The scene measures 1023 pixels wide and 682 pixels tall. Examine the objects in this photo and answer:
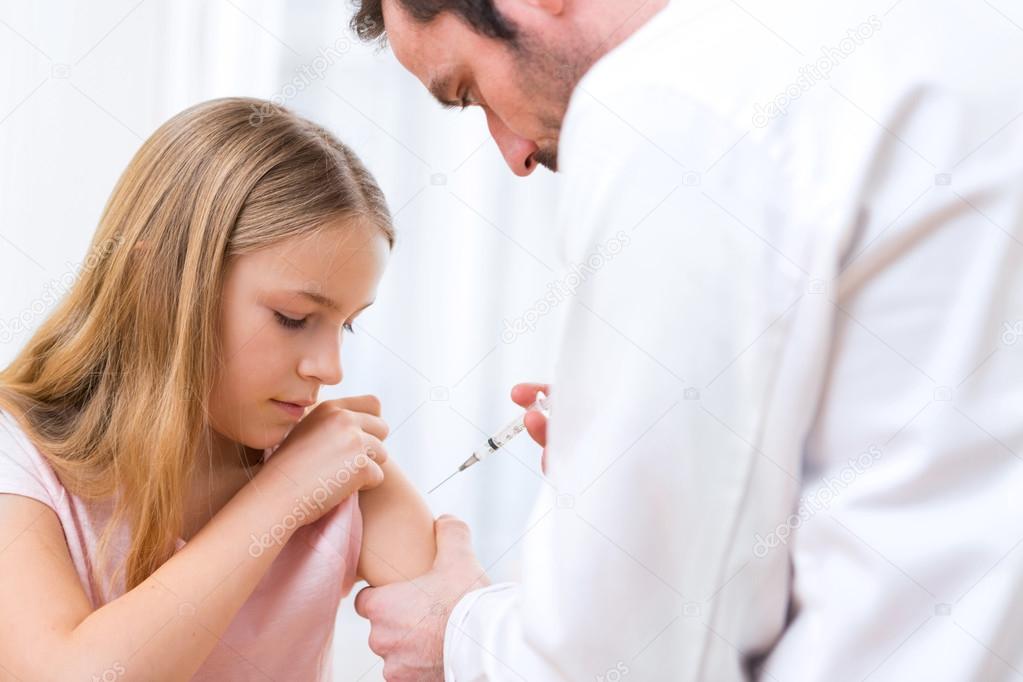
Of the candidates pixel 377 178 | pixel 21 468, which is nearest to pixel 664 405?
pixel 21 468

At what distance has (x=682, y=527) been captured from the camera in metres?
0.82

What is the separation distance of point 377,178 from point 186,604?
1.32m

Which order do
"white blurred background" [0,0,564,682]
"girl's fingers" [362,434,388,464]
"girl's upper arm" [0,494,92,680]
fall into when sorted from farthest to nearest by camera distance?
"white blurred background" [0,0,564,682] → "girl's fingers" [362,434,388,464] → "girl's upper arm" [0,494,92,680]

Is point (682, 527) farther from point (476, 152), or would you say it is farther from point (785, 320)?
point (476, 152)

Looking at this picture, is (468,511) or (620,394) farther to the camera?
(468,511)

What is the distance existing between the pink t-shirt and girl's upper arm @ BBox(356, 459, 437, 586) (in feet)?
0.06

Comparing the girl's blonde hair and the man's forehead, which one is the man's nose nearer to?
the man's forehead

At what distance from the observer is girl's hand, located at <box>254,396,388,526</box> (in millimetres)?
1243

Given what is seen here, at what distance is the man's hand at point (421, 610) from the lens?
1215mm

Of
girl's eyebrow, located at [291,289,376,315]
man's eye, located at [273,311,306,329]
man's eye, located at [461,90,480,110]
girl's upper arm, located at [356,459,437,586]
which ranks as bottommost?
girl's upper arm, located at [356,459,437,586]

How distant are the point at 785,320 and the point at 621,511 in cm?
20

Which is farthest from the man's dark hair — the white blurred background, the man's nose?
the white blurred background

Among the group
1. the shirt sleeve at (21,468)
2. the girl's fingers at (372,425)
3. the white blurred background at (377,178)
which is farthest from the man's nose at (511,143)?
the white blurred background at (377,178)

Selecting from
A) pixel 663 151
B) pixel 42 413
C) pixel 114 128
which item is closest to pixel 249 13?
pixel 114 128
